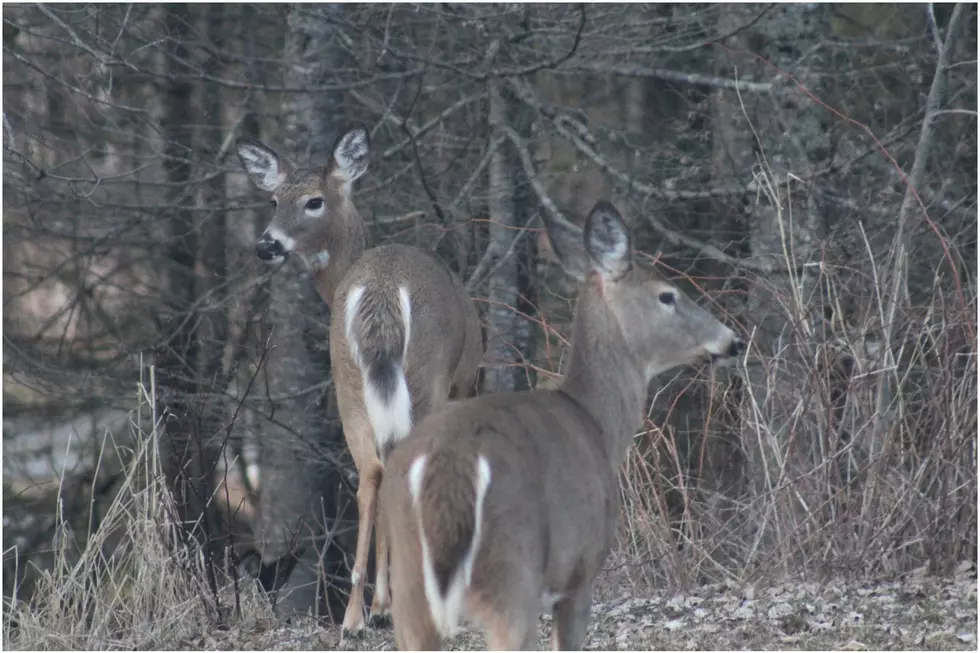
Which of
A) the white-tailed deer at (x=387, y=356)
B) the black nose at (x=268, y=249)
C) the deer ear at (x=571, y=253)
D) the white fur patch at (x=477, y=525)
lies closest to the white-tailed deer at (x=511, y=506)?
the white fur patch at (x=477, y=525)

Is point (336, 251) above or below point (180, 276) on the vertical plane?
above

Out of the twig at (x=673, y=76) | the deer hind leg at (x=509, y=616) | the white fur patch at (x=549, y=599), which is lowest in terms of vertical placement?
the white fur patch at (x=549, y=599)

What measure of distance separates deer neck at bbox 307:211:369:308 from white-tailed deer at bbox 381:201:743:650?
8.80ft

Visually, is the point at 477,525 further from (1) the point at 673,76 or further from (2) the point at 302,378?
(2) the point at 302,378

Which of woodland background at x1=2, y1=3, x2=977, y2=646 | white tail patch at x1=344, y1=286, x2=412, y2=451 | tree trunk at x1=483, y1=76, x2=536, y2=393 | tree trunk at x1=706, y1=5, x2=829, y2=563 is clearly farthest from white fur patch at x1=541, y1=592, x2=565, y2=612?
tree trunk at x1=483, y1=76, x2=536, y2=393

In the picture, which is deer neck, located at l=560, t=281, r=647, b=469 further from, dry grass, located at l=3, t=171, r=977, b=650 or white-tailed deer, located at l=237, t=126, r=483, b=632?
dry grass, located at l=3, t=171, r=977, b=650

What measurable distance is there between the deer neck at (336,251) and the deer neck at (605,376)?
2533mm

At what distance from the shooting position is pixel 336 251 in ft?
26.2

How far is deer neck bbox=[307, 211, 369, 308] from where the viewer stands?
795 centimetres

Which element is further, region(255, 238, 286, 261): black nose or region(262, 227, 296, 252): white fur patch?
region(262, 227, 296, 252): white fur patch

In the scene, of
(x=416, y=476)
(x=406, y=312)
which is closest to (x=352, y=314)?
(x=406, y=312)

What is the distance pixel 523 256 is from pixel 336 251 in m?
2.90

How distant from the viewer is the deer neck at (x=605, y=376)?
215 inches

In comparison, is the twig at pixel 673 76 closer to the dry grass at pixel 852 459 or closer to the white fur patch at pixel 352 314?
the dry grass at pixel 852 459
